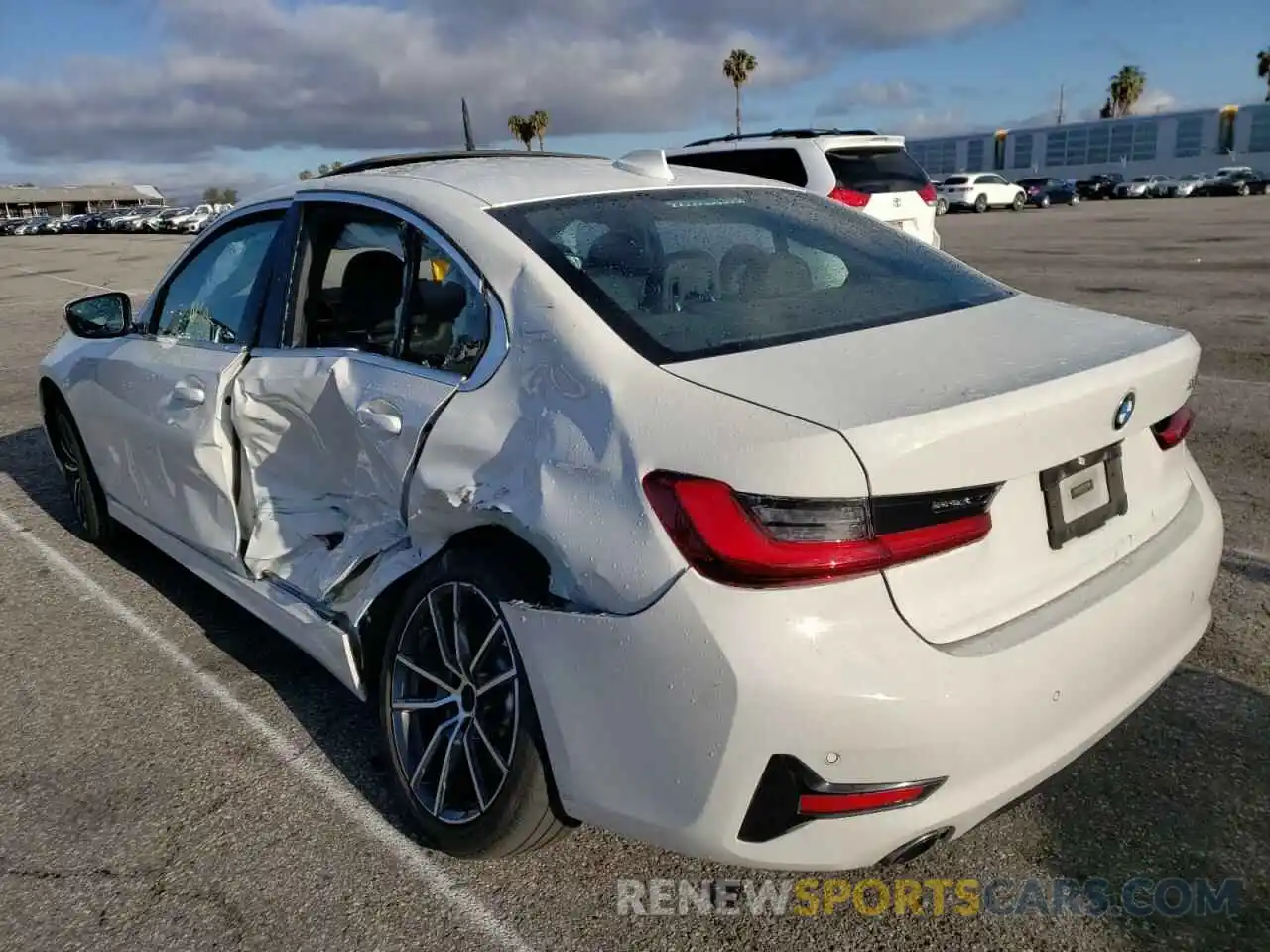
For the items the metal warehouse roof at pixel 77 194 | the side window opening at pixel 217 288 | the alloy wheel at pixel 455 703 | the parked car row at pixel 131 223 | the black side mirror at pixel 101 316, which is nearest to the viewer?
the alloy wheel at pixel 455 703

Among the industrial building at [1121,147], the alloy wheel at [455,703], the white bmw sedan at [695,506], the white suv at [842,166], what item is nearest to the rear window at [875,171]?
the white suv at [842,166]

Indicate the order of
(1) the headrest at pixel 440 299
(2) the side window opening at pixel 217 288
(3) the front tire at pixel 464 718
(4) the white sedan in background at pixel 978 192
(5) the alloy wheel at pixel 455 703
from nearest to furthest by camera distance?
1. (3) the front tire at pixel 464 718
2. (5) the alloy wheel at pixel 455 703
3. (1) the headrest at pixel 440 299
4. (2) the side window opening at pixel 217 288
5. (4) the white sedan in background at pixel 978 192

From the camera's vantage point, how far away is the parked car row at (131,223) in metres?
60.8

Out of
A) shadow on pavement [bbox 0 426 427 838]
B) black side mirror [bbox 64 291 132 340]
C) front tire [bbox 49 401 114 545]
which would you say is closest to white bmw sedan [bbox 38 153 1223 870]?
shadow on pavement [bbox 0 426 427 838]

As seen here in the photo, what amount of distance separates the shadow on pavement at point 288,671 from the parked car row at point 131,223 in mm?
53566

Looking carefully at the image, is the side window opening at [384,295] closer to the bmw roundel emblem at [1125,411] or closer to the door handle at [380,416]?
the door handle at [380,416]

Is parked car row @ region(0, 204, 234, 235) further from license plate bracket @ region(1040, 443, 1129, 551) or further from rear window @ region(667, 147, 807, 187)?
license plate bracket @ region(1040, 443, 1129, 551)

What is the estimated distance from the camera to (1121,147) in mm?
71625

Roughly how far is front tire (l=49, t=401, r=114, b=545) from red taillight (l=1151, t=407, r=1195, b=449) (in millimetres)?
4371

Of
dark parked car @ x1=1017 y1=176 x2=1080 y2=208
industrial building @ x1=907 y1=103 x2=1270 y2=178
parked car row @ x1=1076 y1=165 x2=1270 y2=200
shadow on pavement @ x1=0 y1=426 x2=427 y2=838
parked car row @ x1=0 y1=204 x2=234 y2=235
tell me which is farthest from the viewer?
industrial building @ x1=907 y1=103 x2=1270 y2=178

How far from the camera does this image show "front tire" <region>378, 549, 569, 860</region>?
94.6 inches

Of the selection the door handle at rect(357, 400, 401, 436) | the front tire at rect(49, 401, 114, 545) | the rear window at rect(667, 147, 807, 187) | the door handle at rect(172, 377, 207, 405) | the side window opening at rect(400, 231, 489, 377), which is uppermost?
the rear window at rect(667, 147, 807, 187)

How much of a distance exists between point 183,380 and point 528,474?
6.43ft

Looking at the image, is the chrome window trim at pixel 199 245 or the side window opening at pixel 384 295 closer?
the side window opening at pixel 384 295
